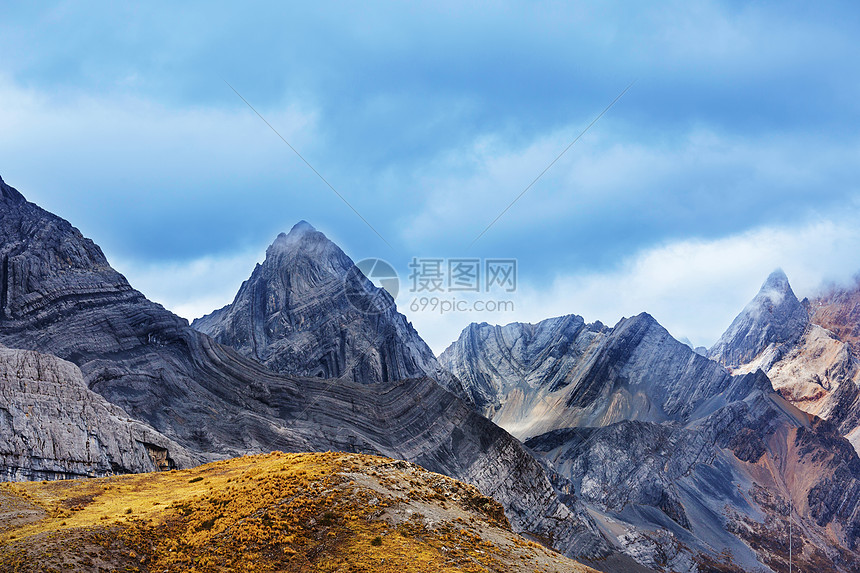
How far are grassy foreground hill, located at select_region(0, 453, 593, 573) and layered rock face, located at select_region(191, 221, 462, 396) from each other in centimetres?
9380

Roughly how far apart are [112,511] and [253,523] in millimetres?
7622

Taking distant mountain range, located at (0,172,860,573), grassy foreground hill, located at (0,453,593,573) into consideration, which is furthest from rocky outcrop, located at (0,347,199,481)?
grassy foreground hill, located at (0,453,593,573)

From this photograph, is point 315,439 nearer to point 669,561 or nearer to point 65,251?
point 65,251

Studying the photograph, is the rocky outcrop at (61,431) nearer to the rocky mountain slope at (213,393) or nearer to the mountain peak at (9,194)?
the rocky mountain slope at (213,393)

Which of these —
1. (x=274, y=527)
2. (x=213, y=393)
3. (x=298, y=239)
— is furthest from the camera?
(x=298, y=239)

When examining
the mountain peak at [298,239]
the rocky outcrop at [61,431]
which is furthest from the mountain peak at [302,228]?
the rocky outcrop at [61,431]

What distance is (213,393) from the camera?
87.3 meters

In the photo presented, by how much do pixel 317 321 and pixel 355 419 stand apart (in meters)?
53.4

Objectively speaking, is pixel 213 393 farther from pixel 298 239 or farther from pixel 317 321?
pixel 298 239

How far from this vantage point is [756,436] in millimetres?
175125

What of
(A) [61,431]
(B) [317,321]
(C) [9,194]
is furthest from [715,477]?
(C) [9,194]

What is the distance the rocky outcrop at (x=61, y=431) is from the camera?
51.4m

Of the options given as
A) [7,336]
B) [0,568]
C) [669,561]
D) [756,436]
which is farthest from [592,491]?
[0,568]

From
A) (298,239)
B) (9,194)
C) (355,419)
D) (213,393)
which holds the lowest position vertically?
→ (355,419)
